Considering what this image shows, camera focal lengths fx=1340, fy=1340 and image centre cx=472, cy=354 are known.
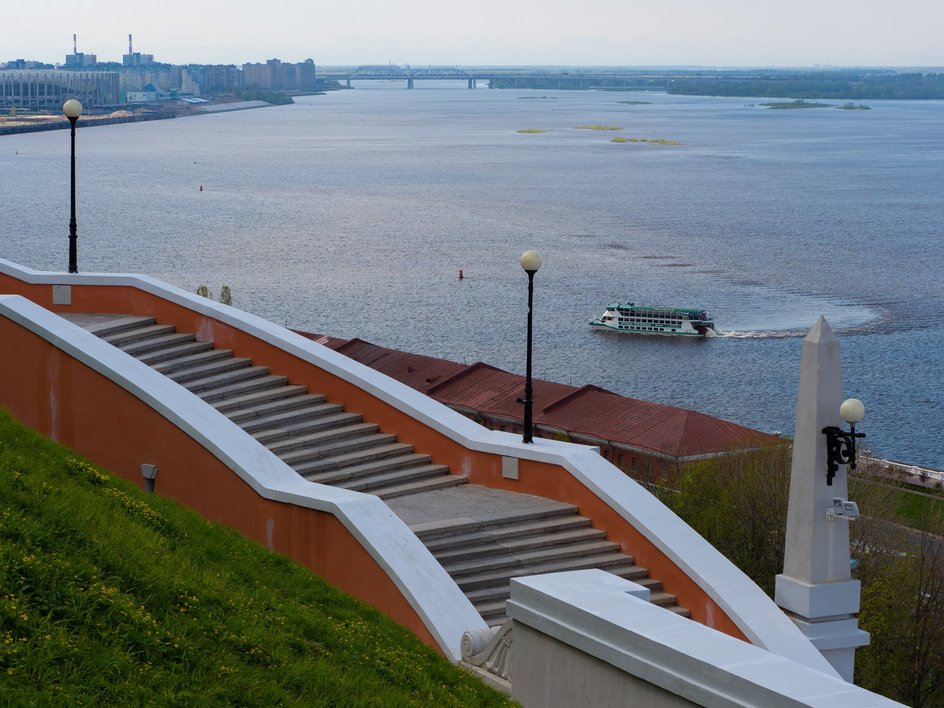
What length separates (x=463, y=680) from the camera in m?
6.53

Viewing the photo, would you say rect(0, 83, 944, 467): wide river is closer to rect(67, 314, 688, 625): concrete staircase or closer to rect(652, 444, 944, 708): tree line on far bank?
rect(652, 444, 944, 708): tree line on far bank

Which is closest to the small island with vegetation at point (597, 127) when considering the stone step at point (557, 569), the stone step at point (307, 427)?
the stone step at point (307, 427)

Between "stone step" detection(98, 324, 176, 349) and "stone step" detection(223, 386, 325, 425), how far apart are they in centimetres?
177

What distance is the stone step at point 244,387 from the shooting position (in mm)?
12453

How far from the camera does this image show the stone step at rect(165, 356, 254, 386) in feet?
41.7

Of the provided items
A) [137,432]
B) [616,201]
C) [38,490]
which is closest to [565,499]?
[137,432]

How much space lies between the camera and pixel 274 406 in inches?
485

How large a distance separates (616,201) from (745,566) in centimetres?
7301

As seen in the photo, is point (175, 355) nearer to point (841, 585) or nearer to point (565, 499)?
point (565, 499)

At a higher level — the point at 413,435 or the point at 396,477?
the point at 413,435

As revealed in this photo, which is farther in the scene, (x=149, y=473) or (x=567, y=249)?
(x=567, y=249)

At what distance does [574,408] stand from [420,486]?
26721 millimetres

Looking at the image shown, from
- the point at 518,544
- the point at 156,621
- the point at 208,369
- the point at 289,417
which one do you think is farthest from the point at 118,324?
the point at 156,621

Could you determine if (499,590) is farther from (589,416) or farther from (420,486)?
(589,416)
